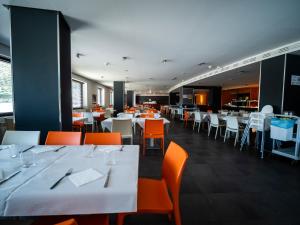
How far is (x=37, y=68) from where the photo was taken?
8.15 feet

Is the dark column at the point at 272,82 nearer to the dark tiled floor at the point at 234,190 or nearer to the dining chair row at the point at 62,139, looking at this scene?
the dark tiled floor at the point at 234,190

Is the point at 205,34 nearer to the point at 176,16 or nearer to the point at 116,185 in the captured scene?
the point at 176,16

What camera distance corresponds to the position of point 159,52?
177 inches

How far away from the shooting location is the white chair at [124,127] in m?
3.58

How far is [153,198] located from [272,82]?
4.47 metres

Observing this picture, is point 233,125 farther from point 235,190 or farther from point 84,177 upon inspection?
point 84,177

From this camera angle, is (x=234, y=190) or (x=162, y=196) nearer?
(x=162, y=196)

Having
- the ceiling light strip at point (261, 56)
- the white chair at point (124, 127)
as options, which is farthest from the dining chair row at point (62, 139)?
the ceiling light strip at point (261, 56)

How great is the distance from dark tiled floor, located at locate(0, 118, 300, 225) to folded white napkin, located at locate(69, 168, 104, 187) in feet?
2.95

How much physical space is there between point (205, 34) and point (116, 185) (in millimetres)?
3354

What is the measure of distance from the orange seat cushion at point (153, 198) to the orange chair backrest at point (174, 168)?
0.22 feet

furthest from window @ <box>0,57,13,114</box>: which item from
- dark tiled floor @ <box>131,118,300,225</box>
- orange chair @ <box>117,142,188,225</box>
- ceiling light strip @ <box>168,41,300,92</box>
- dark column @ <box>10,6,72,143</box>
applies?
ceiling light strip @ <box>168,41,300,92</box>

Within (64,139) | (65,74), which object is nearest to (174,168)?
(64,139)

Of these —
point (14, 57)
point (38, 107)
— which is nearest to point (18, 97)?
point (38, 107)
